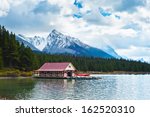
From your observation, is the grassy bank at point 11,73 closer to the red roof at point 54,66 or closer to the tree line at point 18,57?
the tree line at point 18,57

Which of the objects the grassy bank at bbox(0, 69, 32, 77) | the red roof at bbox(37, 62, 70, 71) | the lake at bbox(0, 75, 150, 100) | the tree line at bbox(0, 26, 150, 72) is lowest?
the lake at bbox(0, 75, 150, 100)

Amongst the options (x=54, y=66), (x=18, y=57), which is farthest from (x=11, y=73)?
(x=54, y=66)

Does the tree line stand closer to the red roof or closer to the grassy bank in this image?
the red roof

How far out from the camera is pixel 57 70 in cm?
6744

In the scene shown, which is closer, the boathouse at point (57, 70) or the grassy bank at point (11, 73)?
the grassy bank at point (11, 73)

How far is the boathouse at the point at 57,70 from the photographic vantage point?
6722 centimetres

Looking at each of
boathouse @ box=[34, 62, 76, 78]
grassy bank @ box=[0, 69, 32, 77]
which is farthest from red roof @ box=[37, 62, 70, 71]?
grassy bank @ box=[0, 69, 32, 77]

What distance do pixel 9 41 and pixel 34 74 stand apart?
299 inches

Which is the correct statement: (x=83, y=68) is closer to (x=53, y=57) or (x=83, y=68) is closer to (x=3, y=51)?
(x=53, y=57)

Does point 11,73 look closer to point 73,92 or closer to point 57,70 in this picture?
point 57,70

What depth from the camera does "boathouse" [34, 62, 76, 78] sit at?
67.2 meters

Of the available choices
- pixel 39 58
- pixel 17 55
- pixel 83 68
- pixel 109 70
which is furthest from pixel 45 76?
pixel 109 70

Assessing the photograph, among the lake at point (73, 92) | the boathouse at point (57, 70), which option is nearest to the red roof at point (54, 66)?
the boathouse at point (57, 70)

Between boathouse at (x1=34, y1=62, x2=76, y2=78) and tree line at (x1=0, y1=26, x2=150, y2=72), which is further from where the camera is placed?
boathouse at (x1=34, y1=62, x2=76, y2=78)
